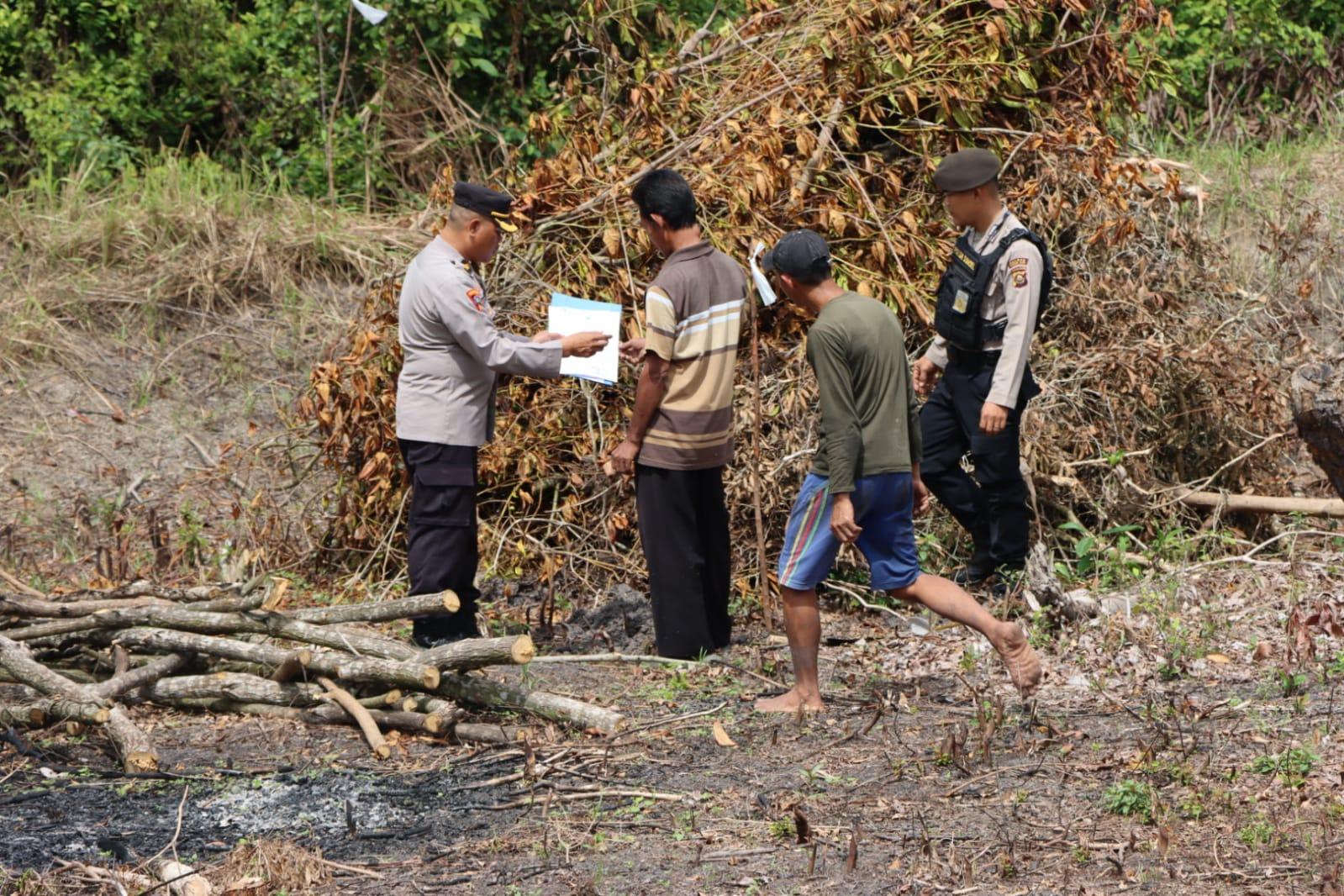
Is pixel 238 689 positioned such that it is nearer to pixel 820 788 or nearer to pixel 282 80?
pixel 820 788

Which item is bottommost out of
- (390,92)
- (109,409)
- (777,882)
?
(777,882)

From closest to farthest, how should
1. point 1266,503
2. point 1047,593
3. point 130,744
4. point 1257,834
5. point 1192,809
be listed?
point 1257,834, point 1192,809, point 130,744, point 1047,593, point 1266,503

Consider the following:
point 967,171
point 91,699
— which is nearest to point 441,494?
point 91,699

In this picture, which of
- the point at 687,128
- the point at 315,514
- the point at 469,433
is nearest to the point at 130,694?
the point at 469,433

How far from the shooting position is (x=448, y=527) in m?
5.91

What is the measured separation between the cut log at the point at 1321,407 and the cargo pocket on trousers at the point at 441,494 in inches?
Result: 119

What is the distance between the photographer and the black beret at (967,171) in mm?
5902

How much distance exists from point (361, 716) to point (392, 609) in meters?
0.46

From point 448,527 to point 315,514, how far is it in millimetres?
2159

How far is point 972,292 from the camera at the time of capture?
19.8 feet

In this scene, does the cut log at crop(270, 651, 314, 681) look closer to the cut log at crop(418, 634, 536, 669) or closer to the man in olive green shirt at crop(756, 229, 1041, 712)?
the cut log at crop(418, 634, 536, 669)

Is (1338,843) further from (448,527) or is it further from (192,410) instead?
(192,410)

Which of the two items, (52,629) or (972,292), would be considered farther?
(972,292)

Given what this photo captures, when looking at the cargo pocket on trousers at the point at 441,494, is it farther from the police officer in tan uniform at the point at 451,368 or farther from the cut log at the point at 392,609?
the cut log at the point at 392,609
